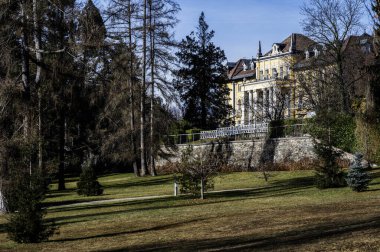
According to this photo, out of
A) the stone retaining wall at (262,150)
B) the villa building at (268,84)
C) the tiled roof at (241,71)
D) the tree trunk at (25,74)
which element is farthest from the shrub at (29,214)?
the tiled roof at (241,71)

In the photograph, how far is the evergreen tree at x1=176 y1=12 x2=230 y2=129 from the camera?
62.0m

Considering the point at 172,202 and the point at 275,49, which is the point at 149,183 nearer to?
the point at 172,202

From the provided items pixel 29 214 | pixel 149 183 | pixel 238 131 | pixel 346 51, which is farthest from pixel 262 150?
pixel 29 214

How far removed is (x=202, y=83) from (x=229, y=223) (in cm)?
4802

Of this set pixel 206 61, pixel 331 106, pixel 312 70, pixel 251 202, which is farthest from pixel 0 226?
pixel 206 61

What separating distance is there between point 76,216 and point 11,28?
6655mm

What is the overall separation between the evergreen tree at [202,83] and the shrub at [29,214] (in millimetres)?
47669

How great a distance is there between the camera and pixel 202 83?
62031mm

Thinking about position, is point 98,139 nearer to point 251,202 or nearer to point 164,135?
point 164,135

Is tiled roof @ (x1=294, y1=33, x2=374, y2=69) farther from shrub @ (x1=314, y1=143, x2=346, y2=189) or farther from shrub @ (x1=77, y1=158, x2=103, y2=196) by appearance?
shrub @ (x1=314, y1=143, x2=346, y2=189)

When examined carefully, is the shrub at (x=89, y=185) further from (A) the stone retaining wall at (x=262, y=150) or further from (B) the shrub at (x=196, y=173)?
(A) the stone retaining wall at (x=262, y=150)

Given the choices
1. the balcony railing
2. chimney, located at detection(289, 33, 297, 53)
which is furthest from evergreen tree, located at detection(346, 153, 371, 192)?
chimney, located at detection(289, 33, 297, 53)

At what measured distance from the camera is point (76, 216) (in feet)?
64.2

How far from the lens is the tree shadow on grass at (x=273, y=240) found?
33.8 feet
